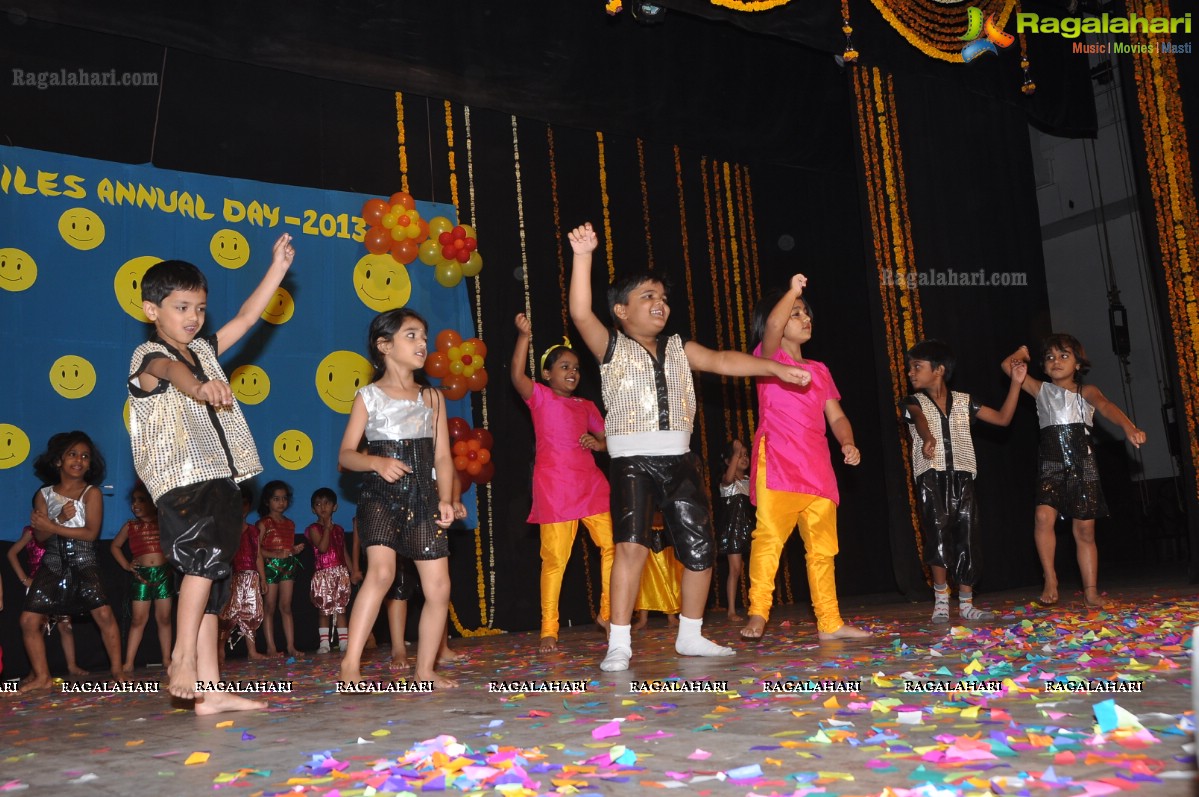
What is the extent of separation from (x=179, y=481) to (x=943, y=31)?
608 cm

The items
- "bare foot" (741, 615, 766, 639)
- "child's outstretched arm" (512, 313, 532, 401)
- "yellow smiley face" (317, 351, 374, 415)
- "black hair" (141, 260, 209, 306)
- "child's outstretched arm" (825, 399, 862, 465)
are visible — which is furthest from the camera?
"yellow smiley face" (317, 351, 374, 415)

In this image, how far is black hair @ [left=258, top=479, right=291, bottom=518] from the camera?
20.3ft

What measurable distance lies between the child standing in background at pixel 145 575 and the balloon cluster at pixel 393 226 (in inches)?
81.9

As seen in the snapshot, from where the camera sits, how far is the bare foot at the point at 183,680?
3.02m

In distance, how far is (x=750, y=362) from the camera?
3.76 m

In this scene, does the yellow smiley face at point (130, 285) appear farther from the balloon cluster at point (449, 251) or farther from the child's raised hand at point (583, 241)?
the child's raised hand at point (583, 241)

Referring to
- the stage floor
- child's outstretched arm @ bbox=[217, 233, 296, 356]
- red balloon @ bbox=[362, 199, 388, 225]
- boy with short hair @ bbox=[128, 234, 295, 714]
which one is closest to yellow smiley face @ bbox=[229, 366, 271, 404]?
red balloon @ bbox=[362, 199, 388, 225]

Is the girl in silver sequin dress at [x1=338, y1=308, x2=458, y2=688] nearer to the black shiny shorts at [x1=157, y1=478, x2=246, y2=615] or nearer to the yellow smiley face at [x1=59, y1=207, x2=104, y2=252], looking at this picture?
the black shiny shorts at [x1=157, y1=478, x2=246, y2=615]

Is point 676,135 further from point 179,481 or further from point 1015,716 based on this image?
point 1015,716

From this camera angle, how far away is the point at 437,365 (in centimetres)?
650

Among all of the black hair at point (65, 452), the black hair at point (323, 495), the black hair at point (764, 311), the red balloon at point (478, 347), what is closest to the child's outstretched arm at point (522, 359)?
the black hair at point (764, 311)

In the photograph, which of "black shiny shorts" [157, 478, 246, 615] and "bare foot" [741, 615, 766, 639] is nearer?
"black shiny shorts" [157, 478, 246, 615]

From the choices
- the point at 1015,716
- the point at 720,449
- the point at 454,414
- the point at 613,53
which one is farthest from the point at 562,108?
the point at 1015,716

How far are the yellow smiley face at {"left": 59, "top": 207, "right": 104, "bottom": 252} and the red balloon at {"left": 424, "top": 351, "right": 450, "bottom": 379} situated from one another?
2.01 m
